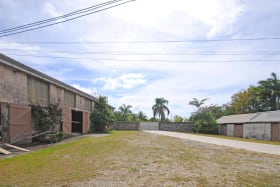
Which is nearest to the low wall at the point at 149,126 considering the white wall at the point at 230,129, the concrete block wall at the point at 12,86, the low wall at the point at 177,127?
the low wall at the point at 177,127

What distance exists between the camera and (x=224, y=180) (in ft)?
17.5

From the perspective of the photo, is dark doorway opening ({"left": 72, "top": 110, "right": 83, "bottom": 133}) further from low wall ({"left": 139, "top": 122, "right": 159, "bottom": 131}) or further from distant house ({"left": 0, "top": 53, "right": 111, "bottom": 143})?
low wall ({"left": 139, "top": 122, "right": 159, "bottom": 131})

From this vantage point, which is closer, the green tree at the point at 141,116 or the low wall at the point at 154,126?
the low wall at the point at 154,126

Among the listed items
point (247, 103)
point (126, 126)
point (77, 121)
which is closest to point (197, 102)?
point (247, 103)

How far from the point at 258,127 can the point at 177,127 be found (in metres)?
14.4

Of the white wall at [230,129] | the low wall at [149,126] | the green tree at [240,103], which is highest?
the green tree at [240,103]

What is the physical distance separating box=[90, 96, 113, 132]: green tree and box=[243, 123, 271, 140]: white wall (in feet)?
48.0

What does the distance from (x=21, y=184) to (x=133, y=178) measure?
244 centimetres

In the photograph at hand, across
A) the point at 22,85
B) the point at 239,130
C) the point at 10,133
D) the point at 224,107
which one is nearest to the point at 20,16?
the point at 22,85

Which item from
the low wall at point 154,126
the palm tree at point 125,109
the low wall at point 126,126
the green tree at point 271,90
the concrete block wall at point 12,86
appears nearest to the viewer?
the concrete block wall at point 12,86

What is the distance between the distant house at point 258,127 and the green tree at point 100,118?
14.5 meters

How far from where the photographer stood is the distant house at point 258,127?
2022 centimetres

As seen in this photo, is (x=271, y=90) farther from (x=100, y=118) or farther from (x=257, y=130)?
(x=100, y=118)

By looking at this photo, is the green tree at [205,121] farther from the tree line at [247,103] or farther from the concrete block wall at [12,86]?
the concrete block wall at [12,86]
